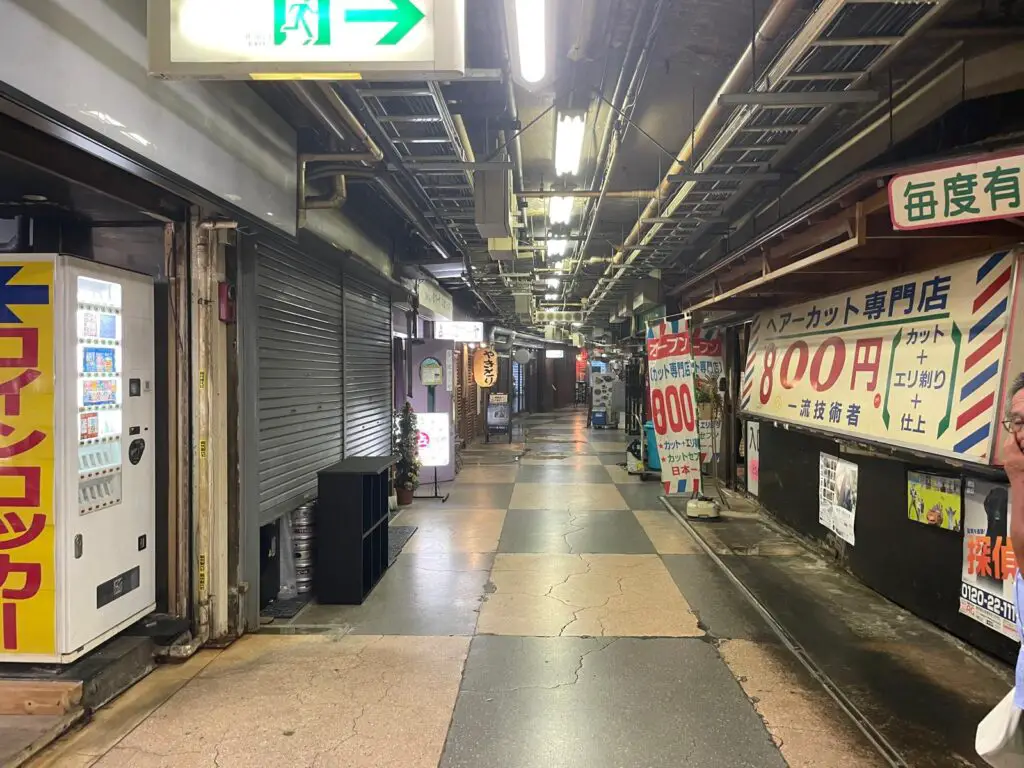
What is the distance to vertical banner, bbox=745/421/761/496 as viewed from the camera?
8586mm

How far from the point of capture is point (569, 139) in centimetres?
543

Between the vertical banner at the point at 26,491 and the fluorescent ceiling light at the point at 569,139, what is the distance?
4124 millimetres

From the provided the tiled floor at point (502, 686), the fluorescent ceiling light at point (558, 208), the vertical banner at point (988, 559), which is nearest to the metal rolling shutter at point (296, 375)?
the tiled floor at point (502, 686)

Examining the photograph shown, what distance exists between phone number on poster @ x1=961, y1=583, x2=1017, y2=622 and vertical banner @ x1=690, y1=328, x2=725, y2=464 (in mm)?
4950

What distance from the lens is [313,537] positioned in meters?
5.66

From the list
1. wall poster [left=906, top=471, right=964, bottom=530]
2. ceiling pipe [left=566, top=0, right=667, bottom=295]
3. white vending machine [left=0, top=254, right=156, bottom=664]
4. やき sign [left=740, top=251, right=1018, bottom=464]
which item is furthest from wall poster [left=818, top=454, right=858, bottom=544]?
white vending machine [left=0, top=254, right=156, bottom=664]

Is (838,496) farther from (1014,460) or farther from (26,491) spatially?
(26,491)

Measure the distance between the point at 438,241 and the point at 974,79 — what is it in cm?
612

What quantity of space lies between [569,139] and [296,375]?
341 centimetres

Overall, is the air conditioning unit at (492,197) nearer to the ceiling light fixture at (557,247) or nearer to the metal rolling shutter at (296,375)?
the metal rolling shutter at (296,375)

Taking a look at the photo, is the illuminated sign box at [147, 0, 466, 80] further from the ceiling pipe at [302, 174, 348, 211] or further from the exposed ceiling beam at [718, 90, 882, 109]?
the ceiling pipe at [302, 174, 348, 211]

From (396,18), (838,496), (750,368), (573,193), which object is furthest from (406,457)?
(396,18)

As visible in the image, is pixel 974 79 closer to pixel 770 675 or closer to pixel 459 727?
pixel 770 675

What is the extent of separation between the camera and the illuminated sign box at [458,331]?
1270 cm
